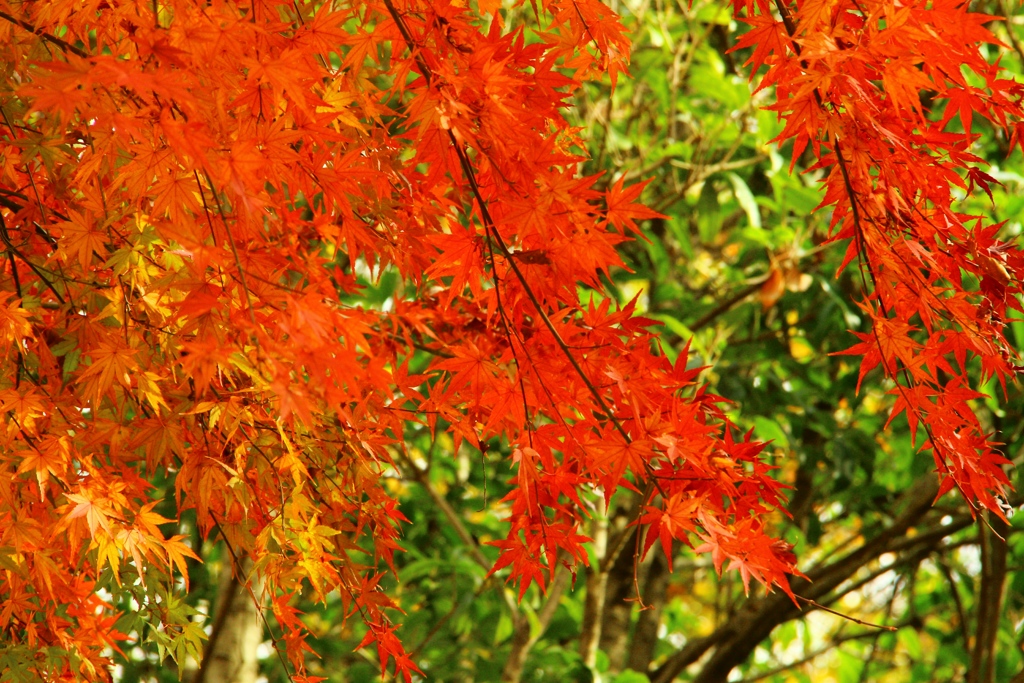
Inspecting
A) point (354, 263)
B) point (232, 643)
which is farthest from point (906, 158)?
point (232, 643)

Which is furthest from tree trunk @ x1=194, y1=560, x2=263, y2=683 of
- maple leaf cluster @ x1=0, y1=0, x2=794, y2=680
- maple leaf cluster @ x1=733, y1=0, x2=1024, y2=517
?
maple leaf cluster @ x1=733, y1=0, x2=1024, y2=517

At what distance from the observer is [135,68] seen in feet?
2.87

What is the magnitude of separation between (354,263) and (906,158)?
69cm

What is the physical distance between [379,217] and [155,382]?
0.37 meters

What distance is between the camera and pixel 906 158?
1.10 metres

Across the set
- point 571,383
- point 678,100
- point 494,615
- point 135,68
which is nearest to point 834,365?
point 678,100

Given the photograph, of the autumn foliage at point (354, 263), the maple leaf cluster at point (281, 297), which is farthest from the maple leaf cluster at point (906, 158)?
the maple leaf cluster at point (281, 297)

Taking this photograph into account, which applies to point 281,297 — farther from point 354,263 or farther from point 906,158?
point 906,158

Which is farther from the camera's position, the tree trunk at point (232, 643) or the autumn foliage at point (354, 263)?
→ the tree trunk at point (232, 643)

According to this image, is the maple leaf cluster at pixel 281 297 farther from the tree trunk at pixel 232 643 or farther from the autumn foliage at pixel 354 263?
the tree trunk at pixel 232 643

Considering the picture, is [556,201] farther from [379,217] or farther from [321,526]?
[321,526]

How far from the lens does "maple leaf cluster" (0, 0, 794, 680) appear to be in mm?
978

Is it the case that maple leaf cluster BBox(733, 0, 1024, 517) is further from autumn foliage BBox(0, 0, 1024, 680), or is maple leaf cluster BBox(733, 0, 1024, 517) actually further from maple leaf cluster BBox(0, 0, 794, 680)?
maple leaf cluster BBox(0, 0, 794, 680)

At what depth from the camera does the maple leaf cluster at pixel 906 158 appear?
1.03 metres
